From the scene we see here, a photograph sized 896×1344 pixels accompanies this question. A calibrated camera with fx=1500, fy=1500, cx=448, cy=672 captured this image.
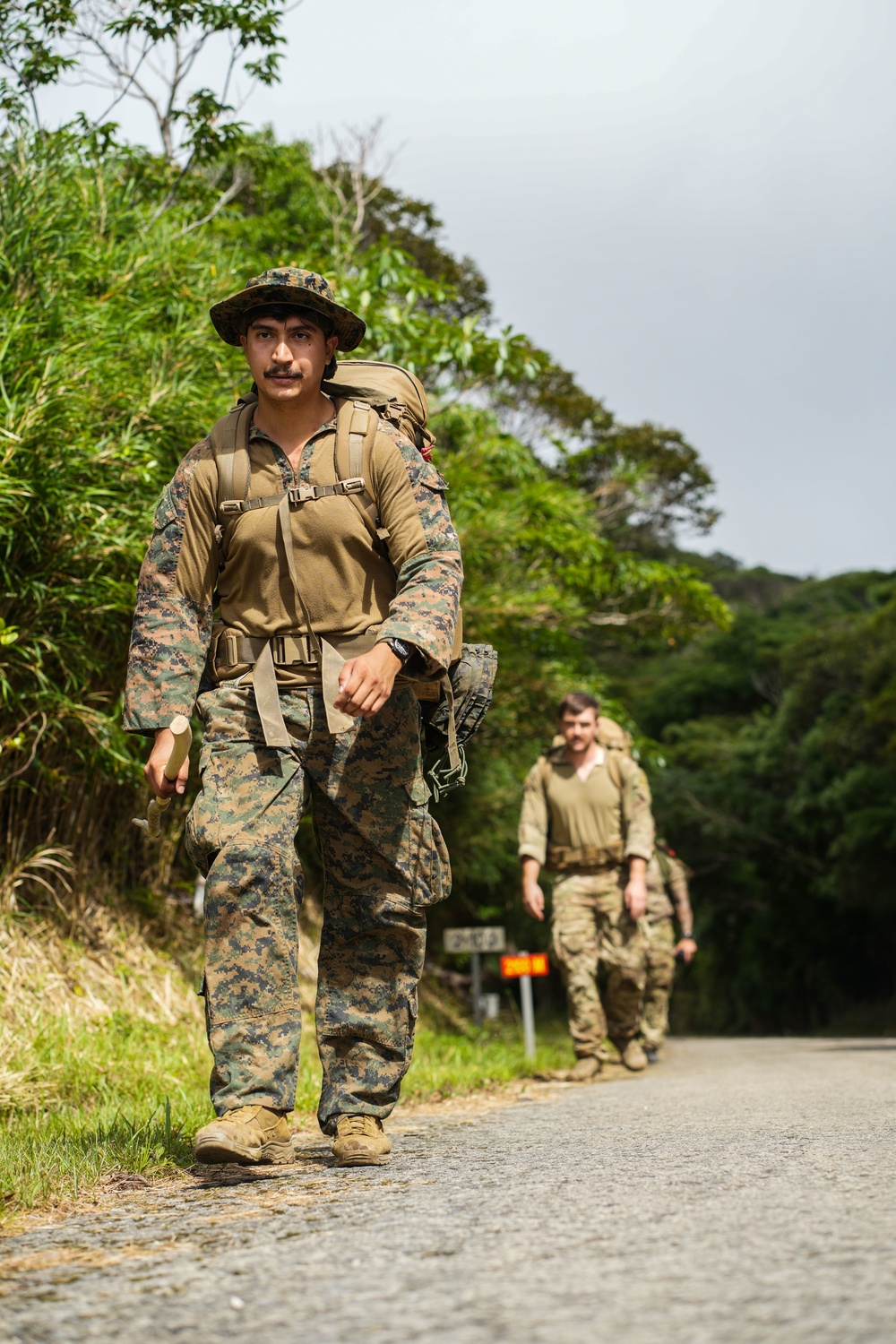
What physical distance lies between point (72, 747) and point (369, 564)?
3.65m

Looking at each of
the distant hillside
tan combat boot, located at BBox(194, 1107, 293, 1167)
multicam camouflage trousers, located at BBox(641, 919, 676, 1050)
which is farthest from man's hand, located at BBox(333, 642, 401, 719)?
the distant hillside

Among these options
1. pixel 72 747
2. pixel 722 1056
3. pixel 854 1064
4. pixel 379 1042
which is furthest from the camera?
pixel 722 1056

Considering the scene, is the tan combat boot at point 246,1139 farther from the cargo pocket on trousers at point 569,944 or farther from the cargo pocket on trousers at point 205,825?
the cargo pocket on trousers at point 569,944

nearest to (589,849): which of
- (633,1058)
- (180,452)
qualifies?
(633,1058)

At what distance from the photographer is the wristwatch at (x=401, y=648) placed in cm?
378

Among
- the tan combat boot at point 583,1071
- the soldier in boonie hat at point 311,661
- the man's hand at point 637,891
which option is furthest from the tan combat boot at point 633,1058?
the soldier in boonie hat at point 311,661

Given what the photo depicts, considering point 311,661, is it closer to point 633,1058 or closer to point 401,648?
point 401,648

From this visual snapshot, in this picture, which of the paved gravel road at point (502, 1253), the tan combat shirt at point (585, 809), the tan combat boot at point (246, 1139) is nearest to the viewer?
the paved gravel road at point (502, 1253)

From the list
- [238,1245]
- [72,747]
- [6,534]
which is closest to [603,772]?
[72,747]

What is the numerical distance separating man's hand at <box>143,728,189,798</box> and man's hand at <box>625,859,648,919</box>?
5.07 m

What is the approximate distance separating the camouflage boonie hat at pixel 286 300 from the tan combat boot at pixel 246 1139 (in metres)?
2.11

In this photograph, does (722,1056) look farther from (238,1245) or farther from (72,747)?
(238,1245)

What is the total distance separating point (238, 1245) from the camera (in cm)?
253

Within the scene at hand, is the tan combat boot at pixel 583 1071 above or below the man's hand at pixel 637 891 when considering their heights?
below
